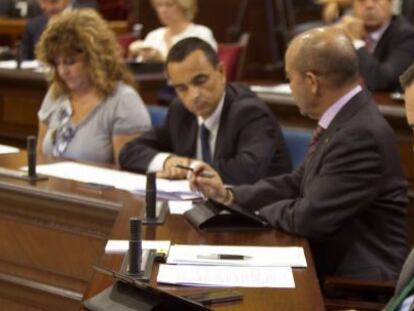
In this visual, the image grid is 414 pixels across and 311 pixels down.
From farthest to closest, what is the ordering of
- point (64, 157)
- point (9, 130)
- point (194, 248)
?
point (9, 130) < point (64, 157) < point (194, 248)

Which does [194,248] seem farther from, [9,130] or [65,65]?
[9,130]

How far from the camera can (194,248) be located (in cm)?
283

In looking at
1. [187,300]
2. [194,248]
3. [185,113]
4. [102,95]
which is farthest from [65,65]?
[187,300]

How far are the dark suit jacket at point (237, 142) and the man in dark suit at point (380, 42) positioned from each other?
1.43 meters

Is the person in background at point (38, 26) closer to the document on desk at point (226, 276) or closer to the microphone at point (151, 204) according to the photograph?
the microphone at point (151, 204)

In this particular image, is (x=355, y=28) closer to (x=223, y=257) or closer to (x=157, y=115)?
(x=157, y=115)

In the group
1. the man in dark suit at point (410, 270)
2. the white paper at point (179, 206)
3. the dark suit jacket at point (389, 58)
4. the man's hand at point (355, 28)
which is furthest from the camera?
the man's hand at point (355, 28)

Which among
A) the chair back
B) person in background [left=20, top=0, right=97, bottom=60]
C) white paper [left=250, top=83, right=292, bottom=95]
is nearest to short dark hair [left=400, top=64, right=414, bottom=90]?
white paper [left=250, top=83, right=292, bottom=95]


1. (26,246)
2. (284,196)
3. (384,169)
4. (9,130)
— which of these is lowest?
(9,130)

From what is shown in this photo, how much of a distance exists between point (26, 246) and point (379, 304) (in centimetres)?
135

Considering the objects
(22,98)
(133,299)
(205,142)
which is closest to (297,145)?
(205,142)

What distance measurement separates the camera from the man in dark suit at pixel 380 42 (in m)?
5.28

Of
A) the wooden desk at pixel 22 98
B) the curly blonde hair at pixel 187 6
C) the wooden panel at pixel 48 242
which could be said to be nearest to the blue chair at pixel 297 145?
the wooden panel at pixel 48 242

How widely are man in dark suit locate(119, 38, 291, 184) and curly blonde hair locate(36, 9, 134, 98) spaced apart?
1.77ft
